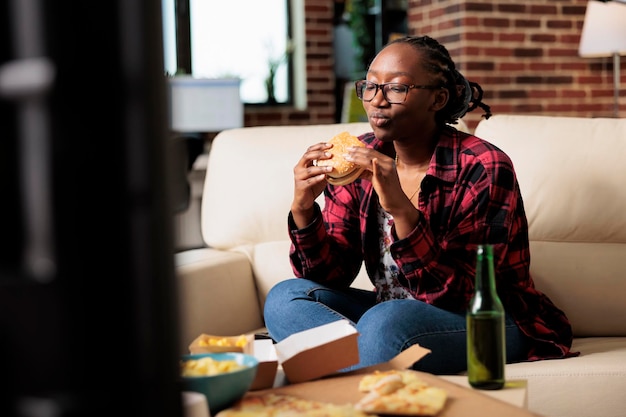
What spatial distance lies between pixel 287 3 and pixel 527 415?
624cm

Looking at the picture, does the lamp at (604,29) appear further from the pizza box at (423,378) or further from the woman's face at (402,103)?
the pizza box at (423,378)

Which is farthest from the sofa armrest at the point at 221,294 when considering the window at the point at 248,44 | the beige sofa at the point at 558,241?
the window at the point at 248,44

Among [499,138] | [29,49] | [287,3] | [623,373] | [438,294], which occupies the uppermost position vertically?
[287,3]

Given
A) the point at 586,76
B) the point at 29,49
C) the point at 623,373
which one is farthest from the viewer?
the point at 586,76

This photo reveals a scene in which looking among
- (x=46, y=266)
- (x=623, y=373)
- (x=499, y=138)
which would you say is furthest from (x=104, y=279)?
(x=499, y=138)

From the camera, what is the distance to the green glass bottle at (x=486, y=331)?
4.07 feet

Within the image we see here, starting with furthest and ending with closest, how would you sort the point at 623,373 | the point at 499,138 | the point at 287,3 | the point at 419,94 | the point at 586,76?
the point at 287,3, the point at 586,76, the point at 499,138, the point at 419,94, the point at 623,373

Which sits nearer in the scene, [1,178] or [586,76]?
[1,178]

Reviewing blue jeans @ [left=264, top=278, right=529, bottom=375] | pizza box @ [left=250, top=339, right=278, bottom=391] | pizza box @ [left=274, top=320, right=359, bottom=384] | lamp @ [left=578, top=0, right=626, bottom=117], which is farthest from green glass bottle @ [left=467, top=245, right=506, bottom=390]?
lamp @ [left=578, top=0, right=626, bottom=117]

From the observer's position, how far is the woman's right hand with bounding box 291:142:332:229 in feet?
6.16

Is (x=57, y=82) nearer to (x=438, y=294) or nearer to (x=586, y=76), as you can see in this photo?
(x=438, y=294)

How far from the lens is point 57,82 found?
0.71ft

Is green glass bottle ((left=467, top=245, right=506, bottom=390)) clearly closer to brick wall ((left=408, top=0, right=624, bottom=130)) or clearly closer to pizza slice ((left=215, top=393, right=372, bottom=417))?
pizza slice ((left=215, top=393, right=372, bottom=417))

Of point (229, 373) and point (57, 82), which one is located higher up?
point (57, 82)
